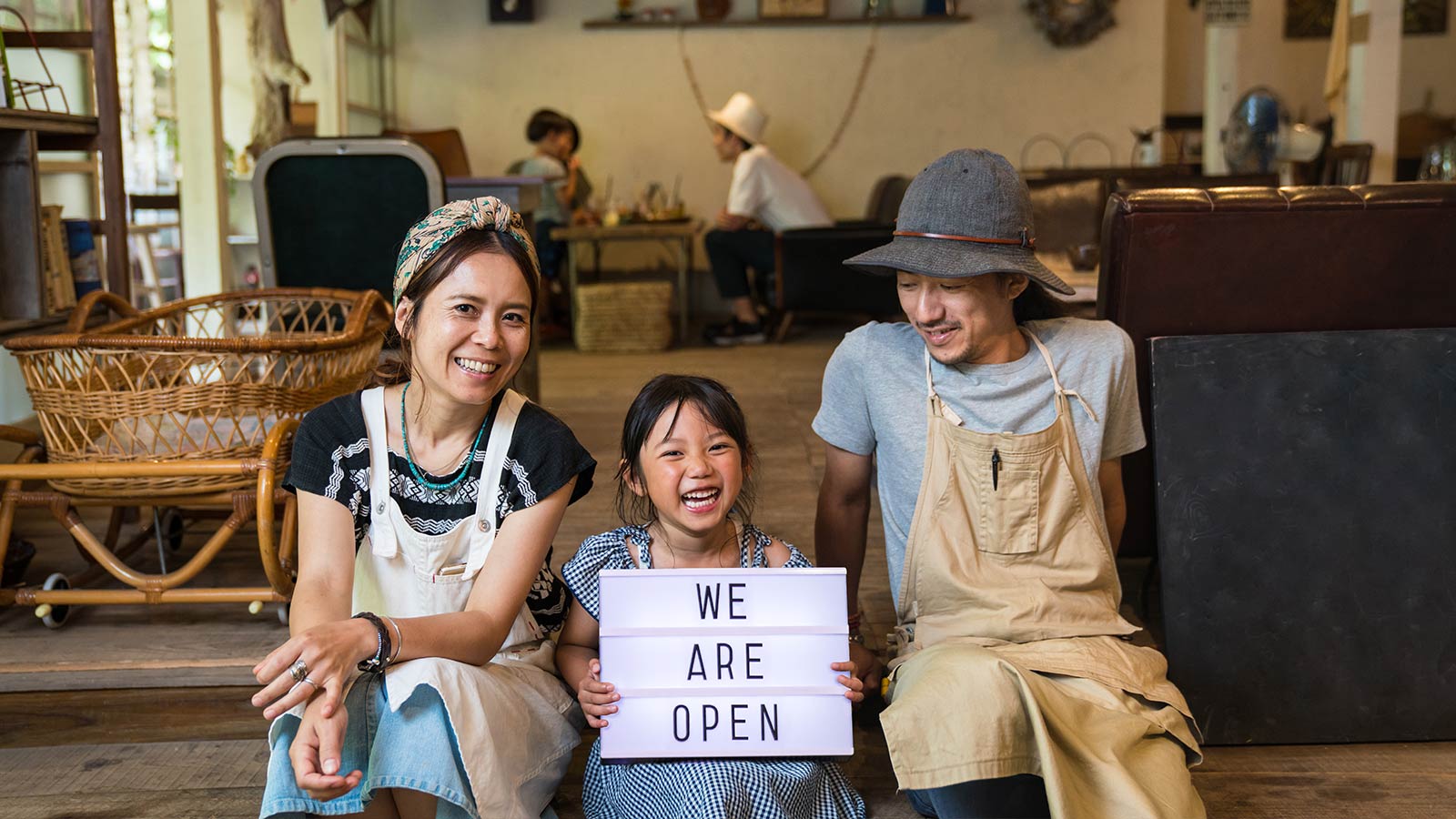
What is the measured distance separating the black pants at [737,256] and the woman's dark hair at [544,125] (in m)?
1.15

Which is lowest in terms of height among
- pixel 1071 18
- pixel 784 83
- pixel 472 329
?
pixel 472 329

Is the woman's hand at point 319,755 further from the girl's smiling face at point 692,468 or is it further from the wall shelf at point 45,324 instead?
the wall shelf at point 45,324

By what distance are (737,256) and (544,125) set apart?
143 cm

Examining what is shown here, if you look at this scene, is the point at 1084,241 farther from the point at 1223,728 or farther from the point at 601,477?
the point at 1223,728

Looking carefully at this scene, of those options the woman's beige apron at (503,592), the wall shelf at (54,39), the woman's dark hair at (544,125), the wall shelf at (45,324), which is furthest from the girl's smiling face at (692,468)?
the woman's dark hair at (544,125)

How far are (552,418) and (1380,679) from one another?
145 cm

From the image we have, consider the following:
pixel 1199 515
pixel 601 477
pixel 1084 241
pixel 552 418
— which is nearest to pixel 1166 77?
pixel 1084 241

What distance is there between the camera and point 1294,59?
8.88 m

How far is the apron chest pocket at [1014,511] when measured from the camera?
186cm

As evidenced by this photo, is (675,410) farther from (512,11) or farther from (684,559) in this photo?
(512,11)

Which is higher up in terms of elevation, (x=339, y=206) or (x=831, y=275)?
(x=339, y=206)

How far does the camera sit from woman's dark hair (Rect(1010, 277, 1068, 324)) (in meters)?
1.98

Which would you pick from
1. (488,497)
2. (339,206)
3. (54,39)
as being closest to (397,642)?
(488,497)

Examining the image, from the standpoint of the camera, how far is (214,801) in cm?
191
